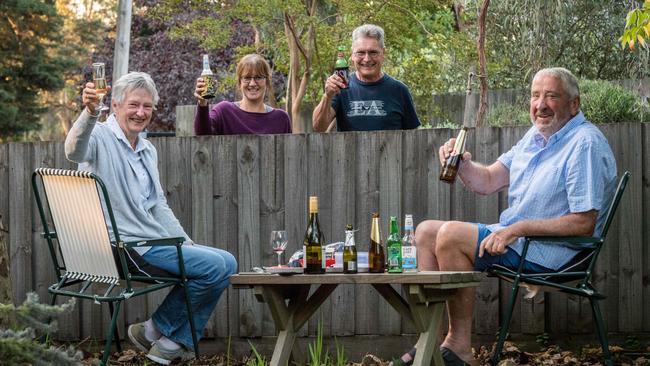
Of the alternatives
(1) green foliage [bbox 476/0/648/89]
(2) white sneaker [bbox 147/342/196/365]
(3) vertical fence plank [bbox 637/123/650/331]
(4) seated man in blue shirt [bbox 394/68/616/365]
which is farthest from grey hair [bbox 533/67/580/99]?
(1) green foliage [bbox 476/0/648/89]

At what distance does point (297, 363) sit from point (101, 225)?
1.13m

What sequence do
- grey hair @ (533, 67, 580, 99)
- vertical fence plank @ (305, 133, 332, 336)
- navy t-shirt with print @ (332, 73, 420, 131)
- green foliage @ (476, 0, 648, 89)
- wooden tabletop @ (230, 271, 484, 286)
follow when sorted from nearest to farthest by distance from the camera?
wooden tabletop @ (230, 271, 484, 286)
grey hair @ (533, 67, 580, 99)
vertical fence plank @ (305, 133, 332, 336)
navy t-shirt with print @ (332, 73, 420, 131)
green foliage @ (476, 0, 648, 89)

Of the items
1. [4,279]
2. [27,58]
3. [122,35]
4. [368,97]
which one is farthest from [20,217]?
[27,58]

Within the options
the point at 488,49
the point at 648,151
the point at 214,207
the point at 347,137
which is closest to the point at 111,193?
the point at 214,207

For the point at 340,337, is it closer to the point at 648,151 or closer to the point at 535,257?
the point at 535,257

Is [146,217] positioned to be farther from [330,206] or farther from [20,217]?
[20,217]

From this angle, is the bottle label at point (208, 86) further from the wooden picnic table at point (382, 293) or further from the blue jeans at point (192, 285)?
the wooden picnic table at point (382, 293)

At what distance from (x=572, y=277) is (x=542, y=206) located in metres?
0.36

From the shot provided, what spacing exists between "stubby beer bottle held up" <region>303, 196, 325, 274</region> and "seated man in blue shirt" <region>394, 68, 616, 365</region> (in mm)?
577

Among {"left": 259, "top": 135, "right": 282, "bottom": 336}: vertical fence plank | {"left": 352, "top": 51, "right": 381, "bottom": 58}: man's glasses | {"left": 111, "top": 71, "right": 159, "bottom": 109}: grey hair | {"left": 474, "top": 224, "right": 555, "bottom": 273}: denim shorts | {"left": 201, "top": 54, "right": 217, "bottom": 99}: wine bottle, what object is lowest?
{"left": 474, "top": 224, "right": 555, "bottom": 273}: denim shorts

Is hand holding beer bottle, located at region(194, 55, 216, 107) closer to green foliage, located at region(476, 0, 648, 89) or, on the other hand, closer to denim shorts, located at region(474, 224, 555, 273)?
denim shorts, located at region(474, 224, 555, 273)

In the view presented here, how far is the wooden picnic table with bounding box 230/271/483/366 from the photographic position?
15.5 ft

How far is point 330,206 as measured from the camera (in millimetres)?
6211

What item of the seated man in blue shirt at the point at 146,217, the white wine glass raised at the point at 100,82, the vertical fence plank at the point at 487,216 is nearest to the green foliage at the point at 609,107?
the vertical fence plank at the point at 487,216
